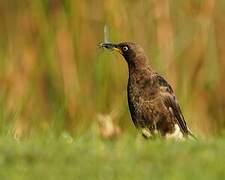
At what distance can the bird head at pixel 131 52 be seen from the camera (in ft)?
32.2

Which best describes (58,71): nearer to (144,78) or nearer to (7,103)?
(7,103)

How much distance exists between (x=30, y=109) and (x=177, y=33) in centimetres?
200

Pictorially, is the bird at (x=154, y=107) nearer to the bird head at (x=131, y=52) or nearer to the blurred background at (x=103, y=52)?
the bird head at (x=131, y=52)

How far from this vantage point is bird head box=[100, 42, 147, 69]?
983 cm

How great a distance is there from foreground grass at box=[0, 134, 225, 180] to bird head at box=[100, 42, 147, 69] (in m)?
2.88

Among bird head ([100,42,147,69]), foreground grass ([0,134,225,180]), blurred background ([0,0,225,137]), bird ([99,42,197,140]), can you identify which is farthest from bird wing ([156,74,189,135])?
foreground grass ([0,134,225,180])

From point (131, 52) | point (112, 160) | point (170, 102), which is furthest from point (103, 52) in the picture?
point (112, 160)

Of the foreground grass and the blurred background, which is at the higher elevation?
the foreground grass

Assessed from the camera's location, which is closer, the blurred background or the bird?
the bird

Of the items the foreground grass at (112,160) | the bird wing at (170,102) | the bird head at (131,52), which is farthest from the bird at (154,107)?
the foreground grass at (112,160)

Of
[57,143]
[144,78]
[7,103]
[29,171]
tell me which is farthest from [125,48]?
[29,171]

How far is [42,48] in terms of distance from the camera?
458 inches

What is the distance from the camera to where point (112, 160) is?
6.42 meters

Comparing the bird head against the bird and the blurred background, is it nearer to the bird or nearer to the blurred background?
the bird
